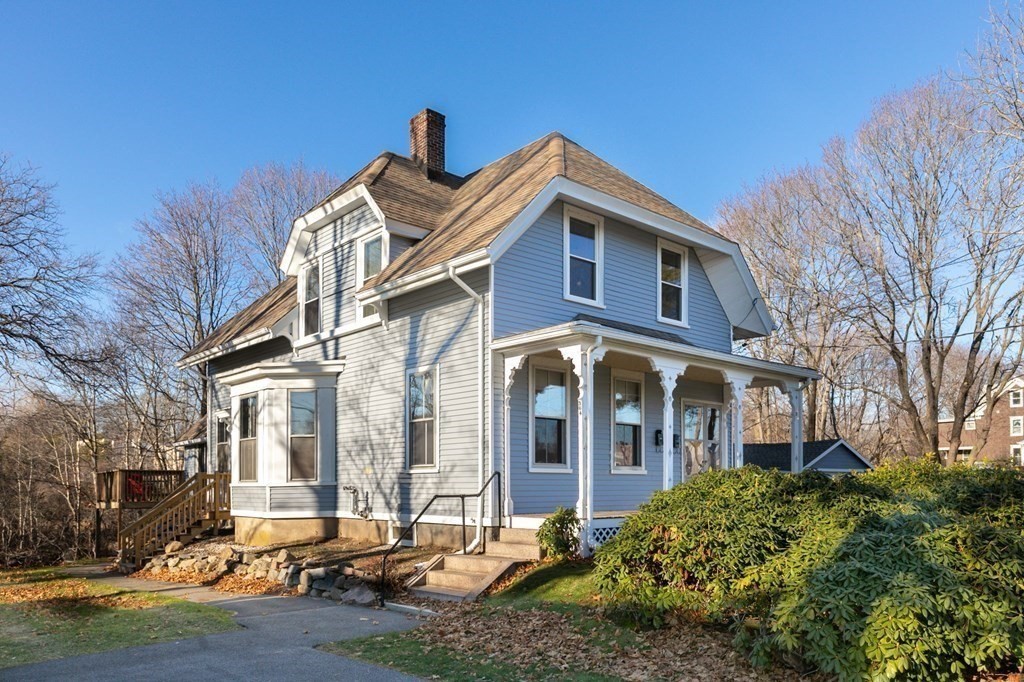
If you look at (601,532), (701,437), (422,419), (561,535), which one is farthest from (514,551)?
(701,437)

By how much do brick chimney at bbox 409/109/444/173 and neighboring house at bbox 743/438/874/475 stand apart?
491 inches

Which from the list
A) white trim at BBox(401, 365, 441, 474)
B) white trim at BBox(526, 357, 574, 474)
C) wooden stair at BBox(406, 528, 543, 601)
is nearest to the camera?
wooden stair at BBox(406, 528, 543, 601)

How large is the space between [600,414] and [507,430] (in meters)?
2.30

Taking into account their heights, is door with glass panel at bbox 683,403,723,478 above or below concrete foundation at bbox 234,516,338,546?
above

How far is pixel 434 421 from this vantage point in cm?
1346

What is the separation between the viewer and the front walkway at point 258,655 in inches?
288

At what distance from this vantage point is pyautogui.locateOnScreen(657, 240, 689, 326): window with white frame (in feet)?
51.3

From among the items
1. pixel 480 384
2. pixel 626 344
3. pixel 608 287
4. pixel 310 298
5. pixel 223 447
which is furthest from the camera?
pixel 223 447

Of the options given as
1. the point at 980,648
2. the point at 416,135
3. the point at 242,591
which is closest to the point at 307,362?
the point at 242,591

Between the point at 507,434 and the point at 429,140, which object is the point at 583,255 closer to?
the point at 507,434

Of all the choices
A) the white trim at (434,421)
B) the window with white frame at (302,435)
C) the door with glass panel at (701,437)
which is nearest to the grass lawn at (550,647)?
the white trim at (434,421)

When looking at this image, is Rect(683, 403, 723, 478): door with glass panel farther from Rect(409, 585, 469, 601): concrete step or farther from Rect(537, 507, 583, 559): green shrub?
Rect(409, 585, 469, 601): concrete step

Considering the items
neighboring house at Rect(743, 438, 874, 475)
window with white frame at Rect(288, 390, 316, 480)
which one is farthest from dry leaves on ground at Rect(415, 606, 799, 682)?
neighboring house at Rect(743, 438, 874, 475)

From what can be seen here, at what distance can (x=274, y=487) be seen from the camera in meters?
15.6
